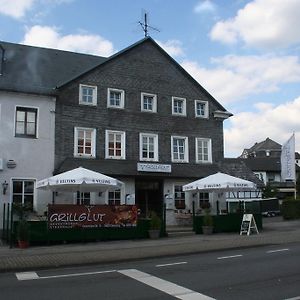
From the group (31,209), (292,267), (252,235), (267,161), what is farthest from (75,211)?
(267,161)

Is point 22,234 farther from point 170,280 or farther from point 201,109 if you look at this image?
point 201,109

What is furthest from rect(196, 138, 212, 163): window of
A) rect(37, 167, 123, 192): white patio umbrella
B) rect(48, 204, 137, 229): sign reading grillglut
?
rect(48, 204, 137, 229): sign reading grillglut

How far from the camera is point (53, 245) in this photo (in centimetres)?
1819

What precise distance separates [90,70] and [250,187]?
36.3ft

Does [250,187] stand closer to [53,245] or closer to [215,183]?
[215,183]

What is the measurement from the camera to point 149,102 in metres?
29.3

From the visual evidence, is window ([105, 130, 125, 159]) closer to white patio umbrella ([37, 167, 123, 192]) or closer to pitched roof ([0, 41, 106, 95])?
pitched roof ([0, 41, 106, 95])

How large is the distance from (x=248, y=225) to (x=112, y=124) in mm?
9814

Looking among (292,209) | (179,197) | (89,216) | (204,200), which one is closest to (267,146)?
(292,209)

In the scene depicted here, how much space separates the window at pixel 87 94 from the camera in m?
26.9

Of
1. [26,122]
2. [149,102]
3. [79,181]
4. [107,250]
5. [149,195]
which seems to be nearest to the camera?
[107,250]

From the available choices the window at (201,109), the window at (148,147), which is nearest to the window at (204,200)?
the window at (148,147)

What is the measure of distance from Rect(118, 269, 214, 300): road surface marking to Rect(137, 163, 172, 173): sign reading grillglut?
1555 centimetres

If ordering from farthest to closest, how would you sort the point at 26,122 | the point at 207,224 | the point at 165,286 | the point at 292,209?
1. the point at 292,209
2. the point at 26,122
3. the point at 207,224
4. the point at 165,286
